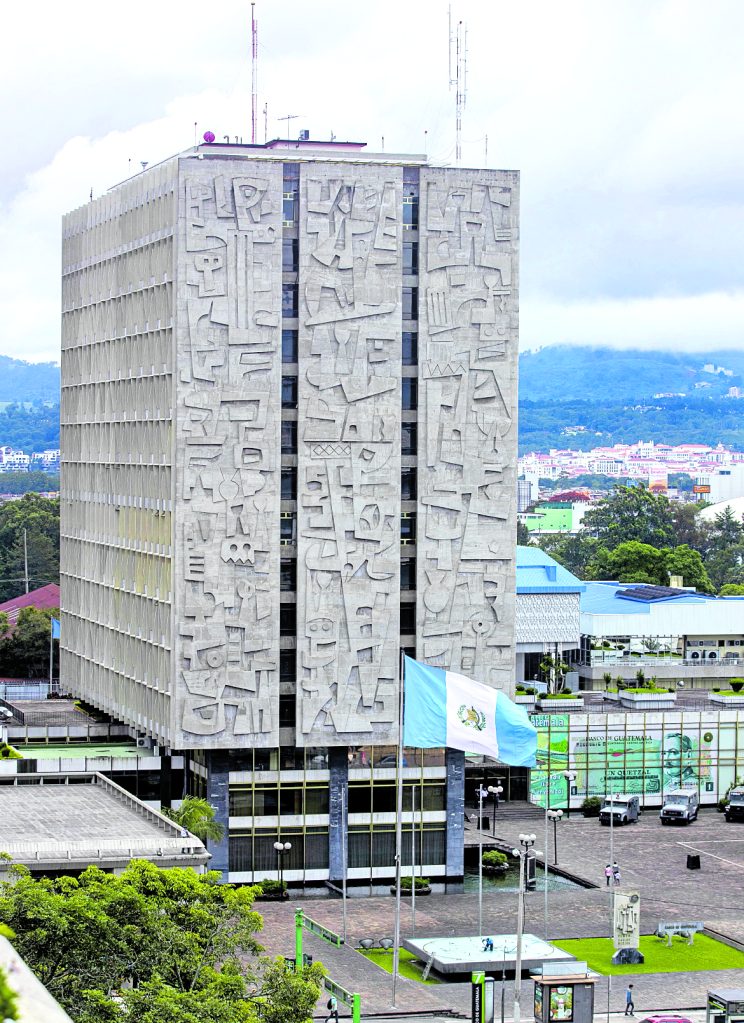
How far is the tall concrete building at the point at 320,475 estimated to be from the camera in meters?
98.1

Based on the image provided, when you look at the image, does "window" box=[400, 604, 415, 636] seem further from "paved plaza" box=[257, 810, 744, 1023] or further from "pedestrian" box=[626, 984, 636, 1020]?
"pedestrian" box=[626, 984, 636, 1020]

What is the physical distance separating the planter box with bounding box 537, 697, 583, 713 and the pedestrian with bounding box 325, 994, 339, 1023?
50.2 m

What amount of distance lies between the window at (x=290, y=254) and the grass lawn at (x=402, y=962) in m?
32.4

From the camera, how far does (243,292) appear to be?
98062 mm

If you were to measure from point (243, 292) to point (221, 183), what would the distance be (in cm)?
519

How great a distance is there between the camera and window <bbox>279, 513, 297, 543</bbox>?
99.5 metres

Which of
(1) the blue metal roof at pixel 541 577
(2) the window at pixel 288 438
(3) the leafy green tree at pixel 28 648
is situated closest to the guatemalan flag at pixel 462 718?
(2) the window at pixel 288 438

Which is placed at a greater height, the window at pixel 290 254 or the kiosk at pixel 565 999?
the window at pixel 290 254

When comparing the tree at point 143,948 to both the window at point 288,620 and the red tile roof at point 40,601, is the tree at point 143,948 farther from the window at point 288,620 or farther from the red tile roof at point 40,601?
the red tile roof at point 40,601

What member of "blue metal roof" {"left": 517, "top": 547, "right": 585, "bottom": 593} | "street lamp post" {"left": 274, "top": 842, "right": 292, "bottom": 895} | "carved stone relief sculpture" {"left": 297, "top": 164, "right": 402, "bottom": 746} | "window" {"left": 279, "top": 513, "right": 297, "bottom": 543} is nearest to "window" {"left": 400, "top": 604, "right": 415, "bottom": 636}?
"carved stone relief sculpture" {"left": 297, "top": 164, "right": 402, "bottom": 746}

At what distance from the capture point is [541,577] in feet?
498

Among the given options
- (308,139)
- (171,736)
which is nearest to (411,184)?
(308,139)

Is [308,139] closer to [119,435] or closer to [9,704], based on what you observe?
[119,435]

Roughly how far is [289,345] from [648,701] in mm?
40219
